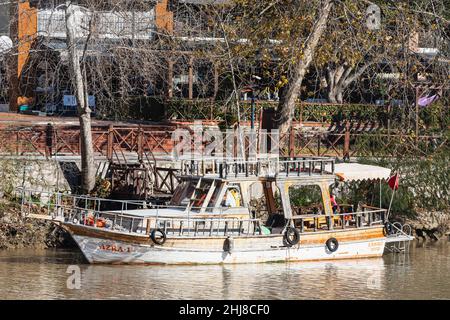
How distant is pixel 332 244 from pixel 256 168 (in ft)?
9.07

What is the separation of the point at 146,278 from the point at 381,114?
20053mm

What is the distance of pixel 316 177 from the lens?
2930cm

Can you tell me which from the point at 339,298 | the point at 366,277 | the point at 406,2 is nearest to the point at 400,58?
the point at 406,2

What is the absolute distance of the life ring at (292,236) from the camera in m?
28.5

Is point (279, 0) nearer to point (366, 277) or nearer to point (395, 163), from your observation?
point (395, 163)

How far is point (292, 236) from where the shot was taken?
2862 centimetres

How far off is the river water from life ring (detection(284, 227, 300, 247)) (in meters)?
0.57

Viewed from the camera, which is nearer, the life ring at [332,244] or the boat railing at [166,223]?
the boat railing at [166,223]

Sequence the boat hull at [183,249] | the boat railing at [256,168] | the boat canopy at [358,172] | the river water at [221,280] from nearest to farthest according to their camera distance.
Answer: the river water at [221,280] → the boat hull at [183,249] → the boat railing at [256,168] → the boat canopy at [358,172]

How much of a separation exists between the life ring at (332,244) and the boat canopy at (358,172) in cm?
194

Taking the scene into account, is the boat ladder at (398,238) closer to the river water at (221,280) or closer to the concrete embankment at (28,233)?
the river water at (221,280)
